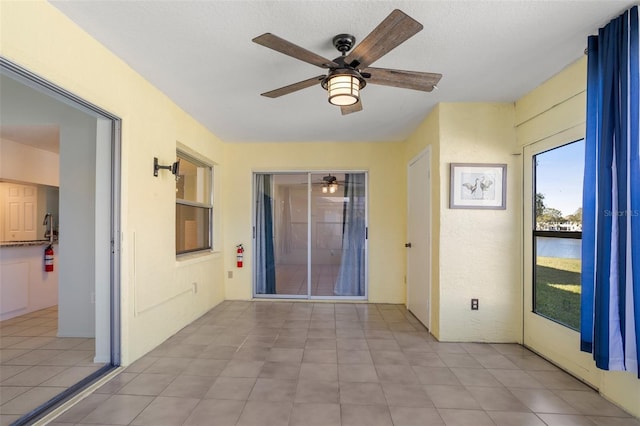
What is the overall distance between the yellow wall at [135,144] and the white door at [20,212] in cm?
274

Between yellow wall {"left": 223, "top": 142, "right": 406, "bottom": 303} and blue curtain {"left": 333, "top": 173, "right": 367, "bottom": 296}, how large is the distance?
15 centimetres

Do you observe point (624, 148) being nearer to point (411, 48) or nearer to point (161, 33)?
point (411, 48)

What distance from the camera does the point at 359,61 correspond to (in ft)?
6.25

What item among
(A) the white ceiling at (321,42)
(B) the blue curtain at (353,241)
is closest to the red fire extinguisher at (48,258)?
(A) the white ceiling at (321,42)

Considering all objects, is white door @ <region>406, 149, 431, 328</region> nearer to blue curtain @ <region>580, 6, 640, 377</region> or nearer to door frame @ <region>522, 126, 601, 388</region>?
door frame @ <region>522, 126, 601, 388</region>

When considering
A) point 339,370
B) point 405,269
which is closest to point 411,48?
point 339,370

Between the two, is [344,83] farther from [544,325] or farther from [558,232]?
[544,325]

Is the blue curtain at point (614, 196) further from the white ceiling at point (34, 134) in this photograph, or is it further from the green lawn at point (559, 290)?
the white ceiling at point (34, 134)

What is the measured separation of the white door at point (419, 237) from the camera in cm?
366

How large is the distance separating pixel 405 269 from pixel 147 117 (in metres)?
3.85

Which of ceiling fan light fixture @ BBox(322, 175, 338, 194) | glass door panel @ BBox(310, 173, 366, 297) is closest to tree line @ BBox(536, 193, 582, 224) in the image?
glass door panel @ BBox(310, 173, 366, 297)

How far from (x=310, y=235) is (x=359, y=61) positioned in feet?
10.9

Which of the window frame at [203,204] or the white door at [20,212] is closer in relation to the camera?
the window frame at [203,204]

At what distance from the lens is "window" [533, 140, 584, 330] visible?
8.49 ft
